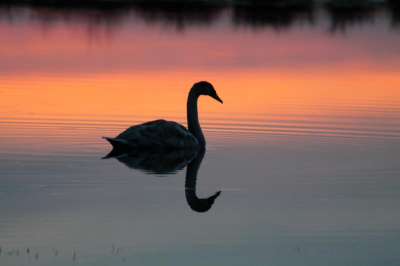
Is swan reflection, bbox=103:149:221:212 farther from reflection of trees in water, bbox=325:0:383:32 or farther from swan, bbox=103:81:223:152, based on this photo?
reflection of trees in water, bbox=325:0:383:32

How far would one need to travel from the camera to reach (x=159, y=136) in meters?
14.3

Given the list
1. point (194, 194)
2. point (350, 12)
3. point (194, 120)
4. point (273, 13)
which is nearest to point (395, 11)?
point (350, 12)

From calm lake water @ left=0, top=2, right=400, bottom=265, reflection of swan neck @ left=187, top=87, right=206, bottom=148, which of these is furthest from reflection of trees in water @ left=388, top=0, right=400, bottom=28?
reflection of swan neck @ left=187, top=87, right=206, bottom=148

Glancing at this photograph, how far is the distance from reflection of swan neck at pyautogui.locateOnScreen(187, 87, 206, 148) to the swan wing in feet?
0.84

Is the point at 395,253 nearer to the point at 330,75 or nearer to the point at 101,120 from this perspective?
the point at 101,120

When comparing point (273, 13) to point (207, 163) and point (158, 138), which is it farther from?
point (207, 163)

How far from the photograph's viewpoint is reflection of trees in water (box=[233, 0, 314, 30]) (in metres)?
46.0

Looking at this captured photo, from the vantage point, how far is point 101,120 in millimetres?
16703

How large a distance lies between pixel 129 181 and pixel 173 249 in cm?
310

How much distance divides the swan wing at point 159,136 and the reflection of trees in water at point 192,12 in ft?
83.8

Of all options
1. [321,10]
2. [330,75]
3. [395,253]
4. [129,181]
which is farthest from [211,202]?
[321,10]

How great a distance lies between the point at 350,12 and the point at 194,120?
3754 centimetres

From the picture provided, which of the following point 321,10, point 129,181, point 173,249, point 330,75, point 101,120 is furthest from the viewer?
point 321,10

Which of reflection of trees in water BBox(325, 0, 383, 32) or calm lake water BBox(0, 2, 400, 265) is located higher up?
calm lake water BBox(0, 2, 400, 265)
